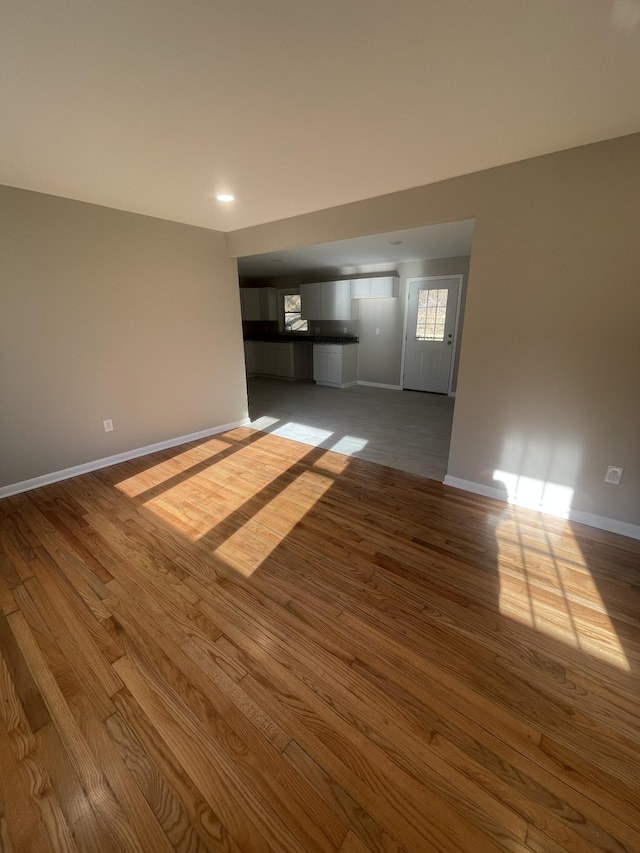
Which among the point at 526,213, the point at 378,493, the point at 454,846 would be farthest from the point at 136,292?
the point at 454,846

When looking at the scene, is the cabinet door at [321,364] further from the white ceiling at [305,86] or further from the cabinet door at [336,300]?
the white ceiling at [305,86]

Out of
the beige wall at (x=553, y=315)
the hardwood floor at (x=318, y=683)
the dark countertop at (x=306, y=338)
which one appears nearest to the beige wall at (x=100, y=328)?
the hardwood floor at (x=318, y=683)

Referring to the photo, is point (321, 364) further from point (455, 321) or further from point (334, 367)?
point (455, 321)

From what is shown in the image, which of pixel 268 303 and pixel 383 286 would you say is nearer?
pixel 383 286

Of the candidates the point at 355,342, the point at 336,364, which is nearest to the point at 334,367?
the point at 336,364

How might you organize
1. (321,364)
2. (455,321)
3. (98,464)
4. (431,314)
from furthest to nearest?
(321,364) → (431,314) → (455,321) → (98,464)

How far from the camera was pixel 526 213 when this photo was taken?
2129mm

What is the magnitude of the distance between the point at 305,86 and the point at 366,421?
11.7 ft

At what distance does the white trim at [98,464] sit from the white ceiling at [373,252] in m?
2.60

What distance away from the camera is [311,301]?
22.8ft

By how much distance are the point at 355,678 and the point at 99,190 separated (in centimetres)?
347

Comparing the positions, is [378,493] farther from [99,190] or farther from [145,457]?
[99,190]

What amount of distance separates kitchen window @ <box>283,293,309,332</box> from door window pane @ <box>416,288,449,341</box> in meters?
2.72

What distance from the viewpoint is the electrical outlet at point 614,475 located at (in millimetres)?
2140
